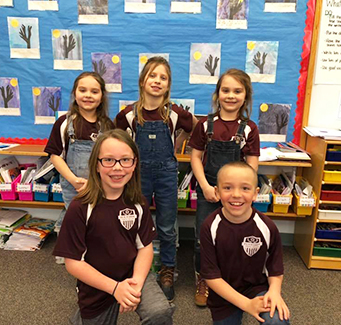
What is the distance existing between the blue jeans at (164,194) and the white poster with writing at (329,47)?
4.50 ft

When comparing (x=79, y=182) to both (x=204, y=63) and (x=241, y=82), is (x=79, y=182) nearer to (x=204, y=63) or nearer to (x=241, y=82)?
(x=241, y=82)

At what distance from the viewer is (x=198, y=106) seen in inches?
103

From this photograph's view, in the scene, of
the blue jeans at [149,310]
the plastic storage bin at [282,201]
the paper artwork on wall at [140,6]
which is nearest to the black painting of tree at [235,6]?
the paper artwork on wall at [140,6]

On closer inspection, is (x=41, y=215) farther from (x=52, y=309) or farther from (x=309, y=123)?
(x=309, y=123)

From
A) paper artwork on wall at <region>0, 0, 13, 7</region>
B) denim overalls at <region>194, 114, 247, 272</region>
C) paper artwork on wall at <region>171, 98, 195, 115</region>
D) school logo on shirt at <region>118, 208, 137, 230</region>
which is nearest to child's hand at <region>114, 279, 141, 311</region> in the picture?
school logo on shirt at <region>118, 208, 137, 230</region>

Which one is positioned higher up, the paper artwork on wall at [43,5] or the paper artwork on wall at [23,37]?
the paper artwork on wall at [43,5]

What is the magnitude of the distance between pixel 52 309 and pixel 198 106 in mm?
1688

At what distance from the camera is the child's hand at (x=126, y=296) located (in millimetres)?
1249

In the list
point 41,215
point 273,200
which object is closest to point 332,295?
point 273,200

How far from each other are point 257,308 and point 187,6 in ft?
6.73

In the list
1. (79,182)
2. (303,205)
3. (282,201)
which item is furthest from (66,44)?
(303,205)

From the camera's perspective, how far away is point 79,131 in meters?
1.92

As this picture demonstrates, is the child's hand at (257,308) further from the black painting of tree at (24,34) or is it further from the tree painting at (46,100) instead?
the black painting of tree at (24,34)

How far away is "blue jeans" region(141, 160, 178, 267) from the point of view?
191 centimetres
